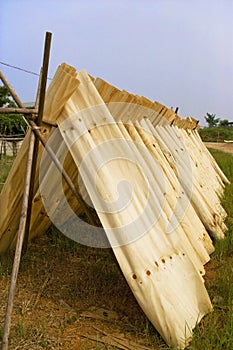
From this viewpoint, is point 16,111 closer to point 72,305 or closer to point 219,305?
point 72,305

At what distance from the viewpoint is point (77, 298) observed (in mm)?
2518

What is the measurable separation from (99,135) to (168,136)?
2.43m

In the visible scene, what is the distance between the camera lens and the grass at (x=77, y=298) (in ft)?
6.60

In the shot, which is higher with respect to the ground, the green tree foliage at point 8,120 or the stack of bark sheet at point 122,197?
the green tree foliage at point 8,120

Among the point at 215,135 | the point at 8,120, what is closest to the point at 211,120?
the point at 215,135

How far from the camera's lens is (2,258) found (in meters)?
3.04

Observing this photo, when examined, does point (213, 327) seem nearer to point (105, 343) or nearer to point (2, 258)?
point (105, 343)

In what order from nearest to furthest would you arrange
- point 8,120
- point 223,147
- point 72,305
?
point 72,305
point 8,120
point 223,147

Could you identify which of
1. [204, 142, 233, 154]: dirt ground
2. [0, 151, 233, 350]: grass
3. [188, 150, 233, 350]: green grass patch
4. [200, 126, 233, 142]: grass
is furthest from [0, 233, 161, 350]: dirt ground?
[200, 126, 233, 142]: grass

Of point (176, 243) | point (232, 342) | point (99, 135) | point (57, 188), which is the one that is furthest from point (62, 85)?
point (232, 342)

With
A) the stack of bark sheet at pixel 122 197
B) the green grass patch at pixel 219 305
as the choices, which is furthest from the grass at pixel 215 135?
the stack of bark sheet at pixel 122 197

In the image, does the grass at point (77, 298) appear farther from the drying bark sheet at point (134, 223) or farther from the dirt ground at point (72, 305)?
the drying bark sheet at point (134, 223)

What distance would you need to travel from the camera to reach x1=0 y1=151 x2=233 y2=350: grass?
2.01 meters

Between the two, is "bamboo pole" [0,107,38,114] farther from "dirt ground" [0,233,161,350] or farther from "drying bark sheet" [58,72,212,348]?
"dirt ground" [0,233,161,350]
